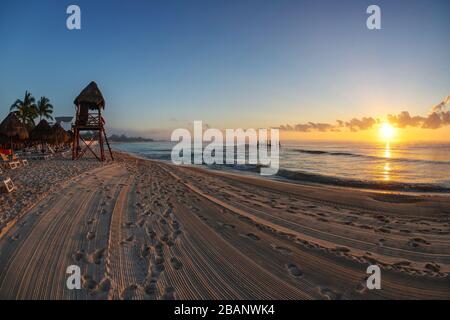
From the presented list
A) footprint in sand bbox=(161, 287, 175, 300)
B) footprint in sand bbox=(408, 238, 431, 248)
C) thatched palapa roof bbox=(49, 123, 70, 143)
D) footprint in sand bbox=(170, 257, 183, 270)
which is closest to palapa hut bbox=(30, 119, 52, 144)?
thatched palapa roof bbox=(49, 123, 70, 143)

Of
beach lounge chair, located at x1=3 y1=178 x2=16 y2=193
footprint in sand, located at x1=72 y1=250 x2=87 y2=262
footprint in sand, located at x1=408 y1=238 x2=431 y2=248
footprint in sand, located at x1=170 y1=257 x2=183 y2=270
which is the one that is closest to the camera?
footprint in sand, located at x1=170 y1=257 x2=183 y2=270

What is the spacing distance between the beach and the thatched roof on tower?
13885 mm

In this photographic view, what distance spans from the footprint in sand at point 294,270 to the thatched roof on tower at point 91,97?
2190 centimetres

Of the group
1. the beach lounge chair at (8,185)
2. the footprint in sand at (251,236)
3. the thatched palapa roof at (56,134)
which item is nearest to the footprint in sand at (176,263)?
the footprint in sand at (251,236)

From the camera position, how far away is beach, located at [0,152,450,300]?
11.5 ft

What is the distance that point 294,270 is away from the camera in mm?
4039

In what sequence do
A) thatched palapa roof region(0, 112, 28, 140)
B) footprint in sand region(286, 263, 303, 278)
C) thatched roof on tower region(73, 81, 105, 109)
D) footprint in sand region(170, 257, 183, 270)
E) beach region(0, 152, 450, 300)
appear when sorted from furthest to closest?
thatched palapa roof region(0, 112, 28, 140)
thatched roof on tower region(73, 81, 105, 109)
footprint in sand region(170, 257, 183, 270)
footprint in sand region(286, 263, 303, 278)
beach region(0, 152, 450, 300)

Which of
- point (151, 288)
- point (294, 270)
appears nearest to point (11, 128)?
point (151, 288)

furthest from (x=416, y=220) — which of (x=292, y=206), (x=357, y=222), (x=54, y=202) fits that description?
Answer: (x=54, y=202)

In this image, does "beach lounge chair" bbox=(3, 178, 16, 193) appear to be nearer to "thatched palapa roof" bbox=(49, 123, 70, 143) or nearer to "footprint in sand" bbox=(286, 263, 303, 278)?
"footprint in sand" bbox=(286, 263, 303, 278)
